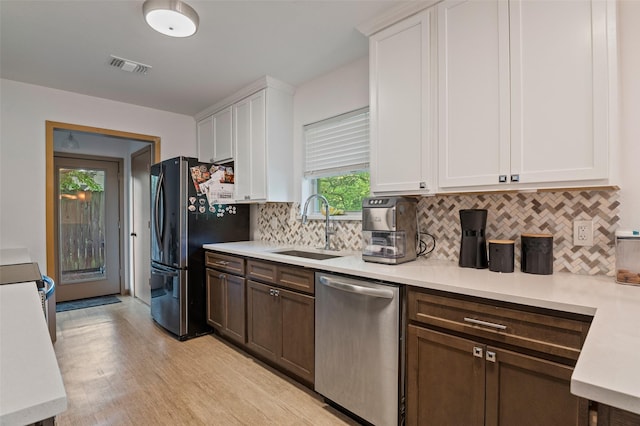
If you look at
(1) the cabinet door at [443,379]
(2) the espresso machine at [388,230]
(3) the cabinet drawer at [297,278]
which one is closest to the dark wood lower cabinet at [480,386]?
(1) the cabinet door at [443,379]

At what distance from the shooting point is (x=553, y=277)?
62.1 inches

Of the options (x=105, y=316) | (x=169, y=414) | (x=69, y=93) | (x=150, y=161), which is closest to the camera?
(x=169, y=414)

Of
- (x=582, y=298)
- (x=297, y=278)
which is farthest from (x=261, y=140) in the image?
(x=582, y=298)

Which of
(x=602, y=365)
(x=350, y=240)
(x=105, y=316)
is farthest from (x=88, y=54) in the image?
(x=602, y=365)

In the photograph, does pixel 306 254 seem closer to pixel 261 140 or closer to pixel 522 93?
pixel 261 140

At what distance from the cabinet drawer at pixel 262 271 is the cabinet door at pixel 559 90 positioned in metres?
1.70

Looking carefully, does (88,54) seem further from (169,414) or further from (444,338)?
(444,338)

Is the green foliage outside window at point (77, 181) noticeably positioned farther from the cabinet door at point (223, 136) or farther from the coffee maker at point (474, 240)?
the coffee maker at point (474, 240)

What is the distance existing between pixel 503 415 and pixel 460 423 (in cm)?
21

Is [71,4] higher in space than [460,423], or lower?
higher

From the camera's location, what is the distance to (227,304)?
9.57 feet

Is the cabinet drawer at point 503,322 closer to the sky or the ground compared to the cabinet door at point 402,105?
closer to the ground

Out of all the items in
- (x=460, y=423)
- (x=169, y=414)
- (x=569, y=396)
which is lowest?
(x=169, y=414)

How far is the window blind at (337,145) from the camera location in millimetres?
2717
